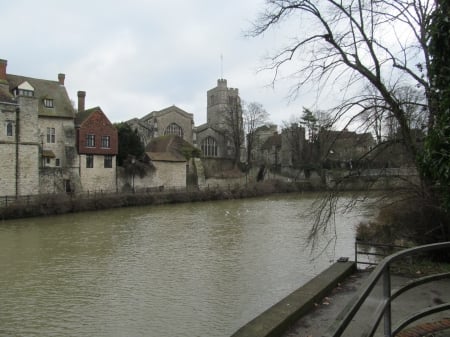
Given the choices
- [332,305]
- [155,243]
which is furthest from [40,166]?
[332,305]

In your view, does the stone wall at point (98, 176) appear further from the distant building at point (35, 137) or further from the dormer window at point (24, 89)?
the dormer window at point (24, 89)

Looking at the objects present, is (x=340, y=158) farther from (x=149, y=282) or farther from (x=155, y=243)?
(x=155, y=243)

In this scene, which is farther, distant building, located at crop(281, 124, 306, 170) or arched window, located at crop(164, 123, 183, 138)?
arched window, located at crop(164, 123, 183, 138)

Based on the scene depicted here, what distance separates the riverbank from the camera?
27.6 m

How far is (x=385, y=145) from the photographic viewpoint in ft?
34.5

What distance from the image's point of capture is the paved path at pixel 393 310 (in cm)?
429

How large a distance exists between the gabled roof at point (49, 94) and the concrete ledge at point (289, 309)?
34.7m

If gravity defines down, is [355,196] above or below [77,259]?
above

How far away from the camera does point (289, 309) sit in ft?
20.3

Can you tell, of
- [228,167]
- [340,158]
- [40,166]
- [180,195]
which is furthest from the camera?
[228,167]

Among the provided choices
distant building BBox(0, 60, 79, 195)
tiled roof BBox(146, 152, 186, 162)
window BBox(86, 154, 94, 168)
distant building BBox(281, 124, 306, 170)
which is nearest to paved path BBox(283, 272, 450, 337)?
distant building BBox(0, 60, 79, 195)

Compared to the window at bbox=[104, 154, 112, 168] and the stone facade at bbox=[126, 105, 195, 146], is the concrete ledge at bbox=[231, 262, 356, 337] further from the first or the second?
the stone facade at bbox=[126, 105, 195, 146]

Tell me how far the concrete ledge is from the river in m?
1.84

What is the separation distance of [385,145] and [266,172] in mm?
48842
